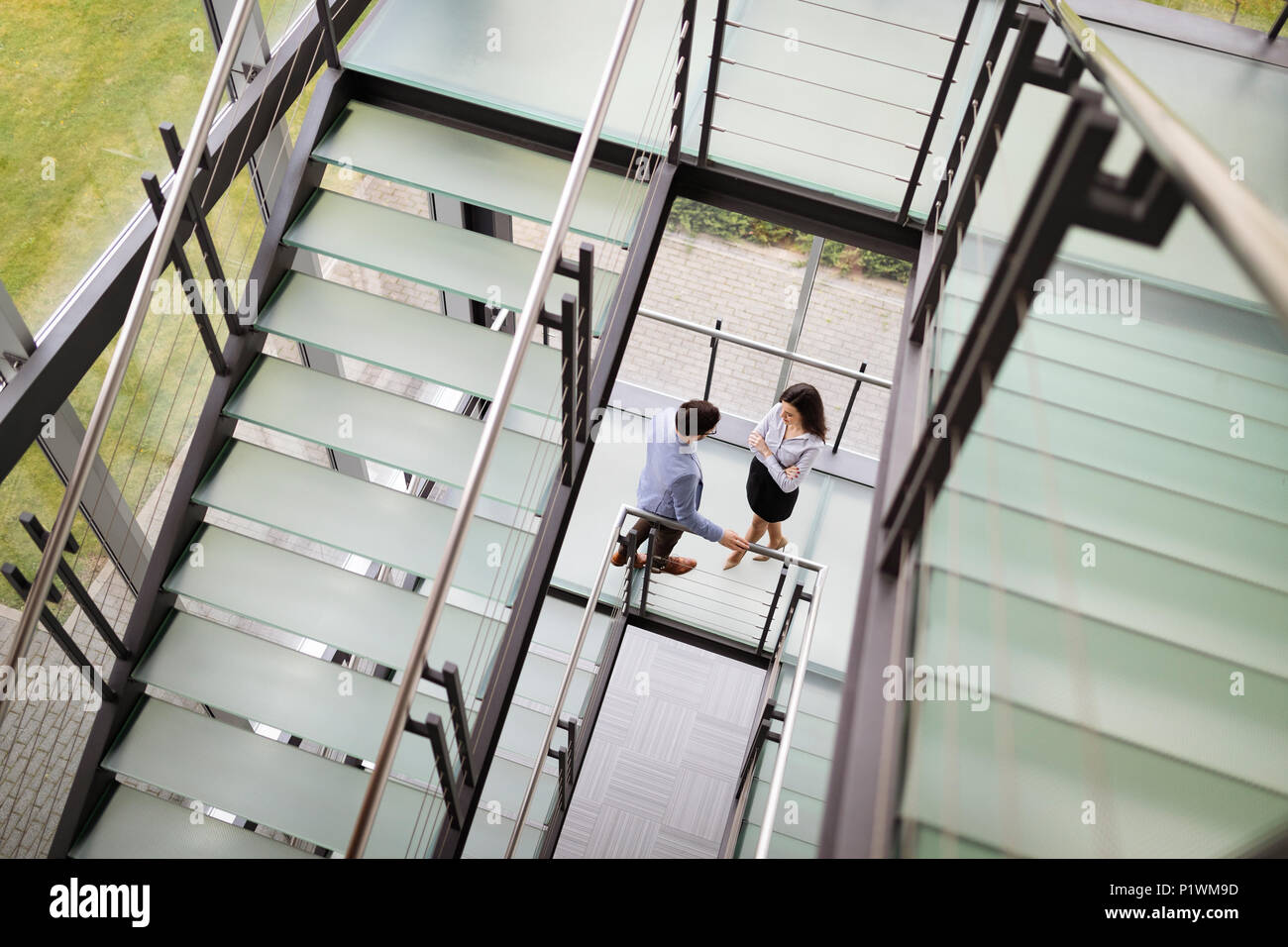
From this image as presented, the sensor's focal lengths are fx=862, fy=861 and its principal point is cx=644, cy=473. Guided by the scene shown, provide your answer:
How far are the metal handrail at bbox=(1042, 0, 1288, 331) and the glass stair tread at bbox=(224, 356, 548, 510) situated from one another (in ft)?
6.73

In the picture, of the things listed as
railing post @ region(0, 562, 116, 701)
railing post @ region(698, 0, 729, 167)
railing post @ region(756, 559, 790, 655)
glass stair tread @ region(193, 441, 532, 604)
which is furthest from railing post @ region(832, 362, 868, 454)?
railing post @ region(0, 562, 116, 701)

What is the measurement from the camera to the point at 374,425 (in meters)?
2.97

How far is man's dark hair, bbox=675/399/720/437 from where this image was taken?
11.3ft

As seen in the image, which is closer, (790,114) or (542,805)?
(790,114)

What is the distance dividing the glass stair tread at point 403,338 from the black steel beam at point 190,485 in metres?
0.11

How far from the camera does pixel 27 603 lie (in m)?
2.06

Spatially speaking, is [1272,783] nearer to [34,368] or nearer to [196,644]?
[196,644]

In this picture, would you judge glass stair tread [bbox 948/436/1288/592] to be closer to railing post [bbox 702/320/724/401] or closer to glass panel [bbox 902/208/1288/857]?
glass panel [bbox 902/208/1288/857]

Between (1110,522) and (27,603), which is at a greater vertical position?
(1110,522)

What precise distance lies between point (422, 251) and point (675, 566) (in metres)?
2.23

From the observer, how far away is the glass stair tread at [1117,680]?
1.29 meters

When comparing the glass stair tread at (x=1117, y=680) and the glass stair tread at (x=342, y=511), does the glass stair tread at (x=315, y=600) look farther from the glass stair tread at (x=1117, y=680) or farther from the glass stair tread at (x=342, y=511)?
the glass stair tread at (x=1117, y=680)
